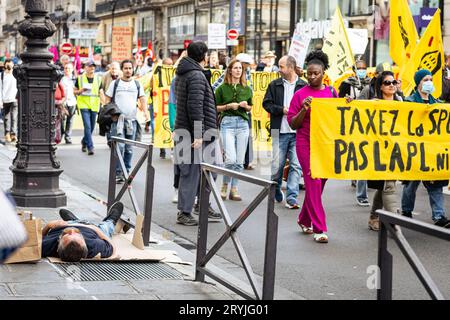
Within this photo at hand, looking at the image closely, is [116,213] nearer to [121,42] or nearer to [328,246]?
[328,246]

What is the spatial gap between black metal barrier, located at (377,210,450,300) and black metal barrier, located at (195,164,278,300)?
122 cm

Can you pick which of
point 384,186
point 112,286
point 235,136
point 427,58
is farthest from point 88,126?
point 112,286

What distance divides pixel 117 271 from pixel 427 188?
426 cm

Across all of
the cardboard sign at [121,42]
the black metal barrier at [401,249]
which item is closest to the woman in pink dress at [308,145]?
the black metal barrier at [401,249]

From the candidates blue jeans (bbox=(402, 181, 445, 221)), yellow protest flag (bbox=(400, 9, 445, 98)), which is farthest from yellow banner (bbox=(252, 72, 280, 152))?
blue jeans (bbox=(402, 181, 445, 221))

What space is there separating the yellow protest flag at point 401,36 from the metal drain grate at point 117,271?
21.4 feet

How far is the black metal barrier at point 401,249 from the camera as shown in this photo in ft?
13.2

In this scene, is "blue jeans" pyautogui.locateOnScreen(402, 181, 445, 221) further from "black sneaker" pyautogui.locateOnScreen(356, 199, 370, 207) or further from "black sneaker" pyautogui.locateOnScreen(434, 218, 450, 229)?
"black sneaker" pyautogui.locateOnScreen(356, 199, 370, 207)

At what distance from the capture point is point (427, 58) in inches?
481

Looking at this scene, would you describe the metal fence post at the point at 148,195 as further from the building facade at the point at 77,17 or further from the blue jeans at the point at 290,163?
the building facade at the point at 77,17

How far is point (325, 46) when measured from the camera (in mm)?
16438

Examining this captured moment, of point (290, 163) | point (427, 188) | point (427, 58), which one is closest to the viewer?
point (427, 188)

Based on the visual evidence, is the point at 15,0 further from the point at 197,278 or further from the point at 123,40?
the point at 197,278

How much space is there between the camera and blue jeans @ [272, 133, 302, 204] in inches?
450
